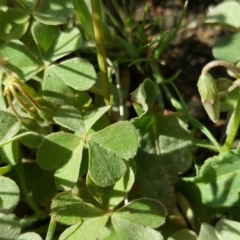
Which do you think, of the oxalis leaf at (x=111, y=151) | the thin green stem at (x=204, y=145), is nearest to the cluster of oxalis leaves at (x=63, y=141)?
the oxalis leaf at (x=111, y=151)

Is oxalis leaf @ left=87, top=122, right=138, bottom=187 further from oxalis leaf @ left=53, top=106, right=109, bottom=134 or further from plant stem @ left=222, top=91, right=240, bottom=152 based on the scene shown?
plant stem @ left=222, top=91, right=240, bottom=152

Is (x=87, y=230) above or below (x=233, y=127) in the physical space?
below

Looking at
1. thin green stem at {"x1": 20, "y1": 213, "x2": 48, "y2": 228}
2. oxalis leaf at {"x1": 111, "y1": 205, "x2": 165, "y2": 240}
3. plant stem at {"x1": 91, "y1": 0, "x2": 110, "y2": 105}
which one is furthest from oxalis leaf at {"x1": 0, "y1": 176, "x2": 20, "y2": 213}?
plant stem at {"x1": 91, "y1": 0, "x2": 110, "y2": 105}

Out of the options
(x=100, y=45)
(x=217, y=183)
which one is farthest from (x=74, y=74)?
(x=217, y=183)

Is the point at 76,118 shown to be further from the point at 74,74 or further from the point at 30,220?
the point at 30,220

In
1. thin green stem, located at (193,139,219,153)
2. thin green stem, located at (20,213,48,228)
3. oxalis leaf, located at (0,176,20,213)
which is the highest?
thin green stem, located at (193,139,219,153)

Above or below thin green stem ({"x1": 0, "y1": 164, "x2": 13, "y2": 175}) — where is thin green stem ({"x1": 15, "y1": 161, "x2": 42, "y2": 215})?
below

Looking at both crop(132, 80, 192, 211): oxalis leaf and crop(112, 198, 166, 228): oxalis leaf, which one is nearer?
crop(112, 198, 166, 228): oxalis leaf

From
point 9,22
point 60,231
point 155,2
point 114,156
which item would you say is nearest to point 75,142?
point 114,156
